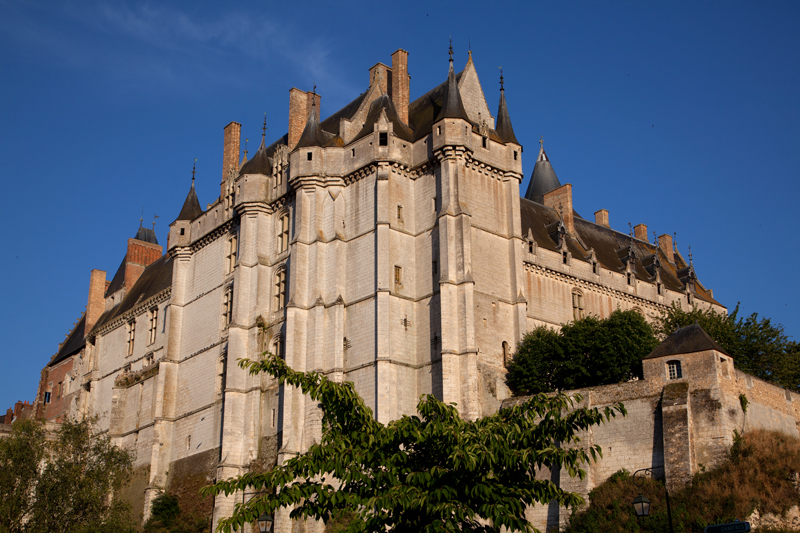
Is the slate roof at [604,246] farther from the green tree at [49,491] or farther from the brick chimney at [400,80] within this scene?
the green tree at [49,491]

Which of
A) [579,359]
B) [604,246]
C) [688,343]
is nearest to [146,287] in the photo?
[604,246]

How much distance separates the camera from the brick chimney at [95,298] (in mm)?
62378

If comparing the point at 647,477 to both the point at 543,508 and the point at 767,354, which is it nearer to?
the point at 543,508

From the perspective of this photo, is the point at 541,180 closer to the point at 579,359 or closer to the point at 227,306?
the point at 227,306

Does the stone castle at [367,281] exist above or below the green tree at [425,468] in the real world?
above

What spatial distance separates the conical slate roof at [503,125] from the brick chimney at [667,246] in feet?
67.6

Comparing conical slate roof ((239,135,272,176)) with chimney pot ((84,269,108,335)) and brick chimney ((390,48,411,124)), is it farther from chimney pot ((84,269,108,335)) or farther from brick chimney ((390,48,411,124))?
chimney pot ((84,269,108,335))

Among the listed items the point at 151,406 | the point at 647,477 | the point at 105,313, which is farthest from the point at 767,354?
the point at 105,313

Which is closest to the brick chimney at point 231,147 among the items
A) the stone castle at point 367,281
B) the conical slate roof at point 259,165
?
the stone castle at point 367,281

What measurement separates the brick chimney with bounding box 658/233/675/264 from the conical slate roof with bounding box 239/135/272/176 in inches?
1028

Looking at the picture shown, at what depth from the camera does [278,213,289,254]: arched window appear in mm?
41812

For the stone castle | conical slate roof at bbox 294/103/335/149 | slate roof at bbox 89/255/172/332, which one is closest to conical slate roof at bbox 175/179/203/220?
the stone castle

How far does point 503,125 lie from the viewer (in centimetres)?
4031

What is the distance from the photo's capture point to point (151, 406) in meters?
49.1
